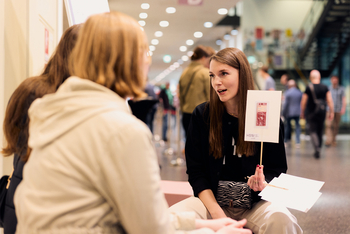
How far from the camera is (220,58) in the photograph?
1.83 metres

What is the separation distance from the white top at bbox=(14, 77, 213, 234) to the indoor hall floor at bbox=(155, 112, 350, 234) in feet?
7.65

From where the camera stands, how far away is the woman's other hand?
5.16ft

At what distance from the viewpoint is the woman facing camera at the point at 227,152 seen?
1.75 metres

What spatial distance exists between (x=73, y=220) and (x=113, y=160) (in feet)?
0.62

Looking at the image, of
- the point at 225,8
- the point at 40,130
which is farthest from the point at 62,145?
the point at 225,8

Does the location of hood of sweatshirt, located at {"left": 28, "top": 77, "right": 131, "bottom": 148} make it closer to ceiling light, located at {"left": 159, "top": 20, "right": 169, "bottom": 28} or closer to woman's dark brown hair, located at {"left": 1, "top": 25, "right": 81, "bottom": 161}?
woman's dark brown hair, located at {"left": 1, "top": 25, "right": 81, "bottom": 161}

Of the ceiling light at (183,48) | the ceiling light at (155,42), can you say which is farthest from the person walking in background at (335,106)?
the ceiling light at (183,48)

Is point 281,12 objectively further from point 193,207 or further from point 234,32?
point 193,207

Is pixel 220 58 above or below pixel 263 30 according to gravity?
above

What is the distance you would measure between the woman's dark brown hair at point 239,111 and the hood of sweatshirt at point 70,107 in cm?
96

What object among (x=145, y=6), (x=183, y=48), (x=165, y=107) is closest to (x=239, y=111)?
(x=145, y=6)

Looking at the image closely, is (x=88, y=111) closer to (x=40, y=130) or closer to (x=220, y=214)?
(x=40, y=130)

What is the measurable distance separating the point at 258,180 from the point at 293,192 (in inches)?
6.9

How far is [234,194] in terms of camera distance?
1.76 m
